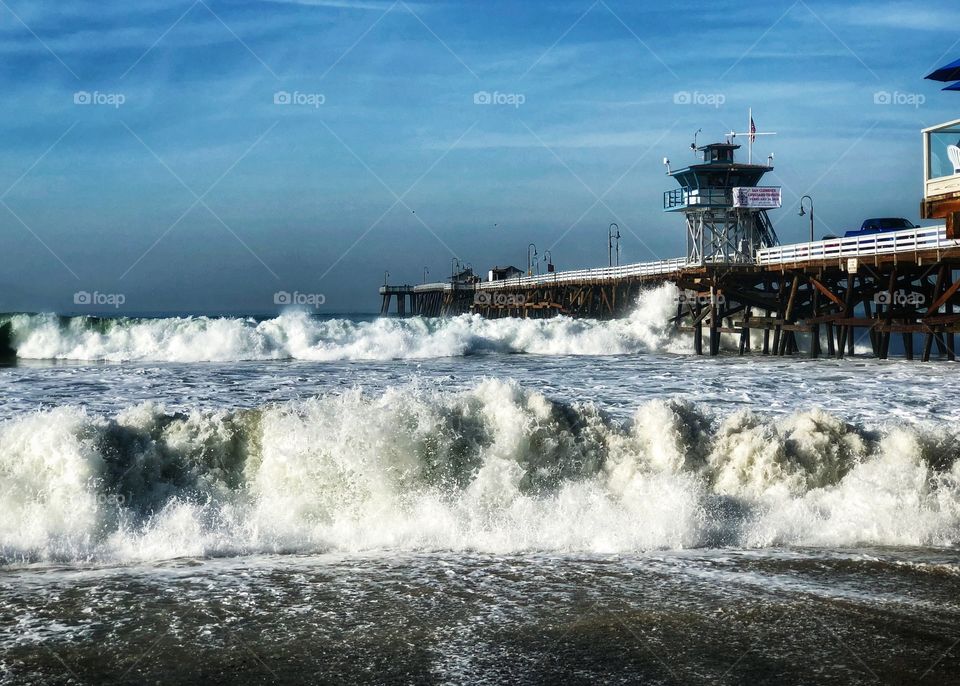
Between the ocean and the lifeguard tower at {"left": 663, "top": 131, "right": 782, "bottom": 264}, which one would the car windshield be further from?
the ocean

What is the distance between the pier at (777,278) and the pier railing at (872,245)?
4cm

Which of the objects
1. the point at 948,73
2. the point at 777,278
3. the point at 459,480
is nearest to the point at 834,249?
the point at 777,278

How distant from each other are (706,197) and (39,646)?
38.7m

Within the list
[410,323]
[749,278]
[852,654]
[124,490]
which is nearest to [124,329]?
[410,323]

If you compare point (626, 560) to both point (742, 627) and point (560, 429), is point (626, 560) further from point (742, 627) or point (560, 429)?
point (560, 429)

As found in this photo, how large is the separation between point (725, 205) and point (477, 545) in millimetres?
35673

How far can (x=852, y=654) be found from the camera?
571cm

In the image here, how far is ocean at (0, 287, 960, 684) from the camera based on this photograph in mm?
5734

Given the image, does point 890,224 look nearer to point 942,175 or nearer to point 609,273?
point 609,273

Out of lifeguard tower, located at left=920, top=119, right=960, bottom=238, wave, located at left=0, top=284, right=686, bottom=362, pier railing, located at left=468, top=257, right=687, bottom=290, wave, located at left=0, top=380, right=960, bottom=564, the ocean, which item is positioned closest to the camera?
the ocean

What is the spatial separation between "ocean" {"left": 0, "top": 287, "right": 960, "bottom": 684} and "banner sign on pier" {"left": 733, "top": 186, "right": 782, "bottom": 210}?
27953mm

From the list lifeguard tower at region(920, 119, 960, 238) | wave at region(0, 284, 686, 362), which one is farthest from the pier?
wave at region(0, 284, 686, 362)

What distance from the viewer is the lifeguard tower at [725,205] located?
1628 inches

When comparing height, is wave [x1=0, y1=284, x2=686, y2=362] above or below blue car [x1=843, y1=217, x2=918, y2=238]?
below
